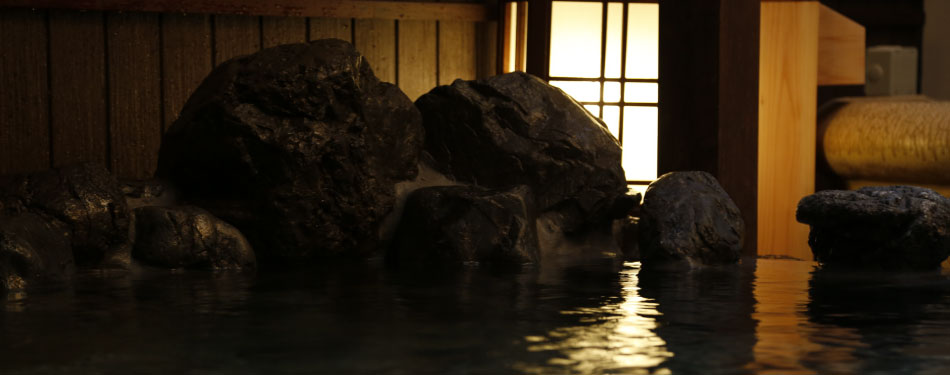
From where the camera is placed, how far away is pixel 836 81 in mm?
6781

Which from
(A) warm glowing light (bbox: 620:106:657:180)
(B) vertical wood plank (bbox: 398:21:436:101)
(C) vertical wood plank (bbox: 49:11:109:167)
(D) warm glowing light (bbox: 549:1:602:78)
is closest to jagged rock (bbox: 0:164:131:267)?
(C) vertical wood plank (bbox: 49:11:109:167)

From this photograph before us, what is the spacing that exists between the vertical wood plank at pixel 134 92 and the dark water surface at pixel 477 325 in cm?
236

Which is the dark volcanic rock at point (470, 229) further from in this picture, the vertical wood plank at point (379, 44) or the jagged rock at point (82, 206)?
the vertical wood plank at point (379, 44)

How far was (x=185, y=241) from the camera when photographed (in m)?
4.98

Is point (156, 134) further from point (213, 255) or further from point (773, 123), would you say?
point (773, 123)

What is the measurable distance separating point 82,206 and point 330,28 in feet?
9.31

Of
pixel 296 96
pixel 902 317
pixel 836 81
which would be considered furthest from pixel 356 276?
pixel 836 81

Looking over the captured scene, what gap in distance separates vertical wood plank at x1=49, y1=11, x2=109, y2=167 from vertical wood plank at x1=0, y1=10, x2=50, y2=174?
0.06 metres

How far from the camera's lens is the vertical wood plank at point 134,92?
6.86 m

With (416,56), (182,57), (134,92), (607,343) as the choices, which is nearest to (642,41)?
(416,56)

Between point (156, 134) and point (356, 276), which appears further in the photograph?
point (156, 134)

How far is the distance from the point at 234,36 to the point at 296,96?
6.87ft

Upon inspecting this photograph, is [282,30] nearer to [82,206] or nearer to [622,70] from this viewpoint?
[622,70]

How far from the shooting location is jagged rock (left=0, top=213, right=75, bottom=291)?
422cm
